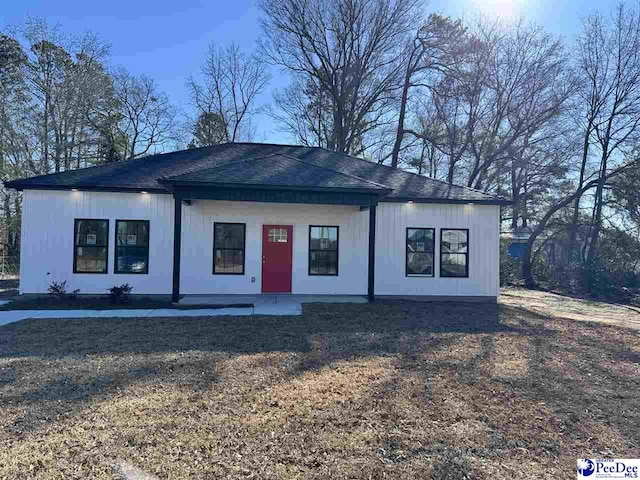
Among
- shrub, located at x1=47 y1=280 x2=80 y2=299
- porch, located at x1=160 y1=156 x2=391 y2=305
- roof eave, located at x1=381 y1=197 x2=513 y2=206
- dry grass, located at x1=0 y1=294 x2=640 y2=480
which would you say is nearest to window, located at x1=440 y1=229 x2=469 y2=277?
roof eave, located at x1=381 y1=197 x2=513 y2=206

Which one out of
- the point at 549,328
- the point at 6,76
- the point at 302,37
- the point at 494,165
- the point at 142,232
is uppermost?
the point at 302,37

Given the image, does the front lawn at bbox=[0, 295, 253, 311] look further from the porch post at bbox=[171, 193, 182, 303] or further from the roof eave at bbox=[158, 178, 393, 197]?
the roof eave at bbox=[158, 178, 393, 197]

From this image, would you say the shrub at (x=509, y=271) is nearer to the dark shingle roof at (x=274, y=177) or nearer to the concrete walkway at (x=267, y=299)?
the concrete walkway at (x=267, y=299)

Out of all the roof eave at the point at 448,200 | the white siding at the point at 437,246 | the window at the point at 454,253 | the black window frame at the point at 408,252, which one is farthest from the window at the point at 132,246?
the window at the point at 454,253

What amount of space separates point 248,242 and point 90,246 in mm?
4217

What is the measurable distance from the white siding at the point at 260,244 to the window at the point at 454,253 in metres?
2.31

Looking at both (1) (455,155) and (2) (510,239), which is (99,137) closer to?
(1) (455,155)

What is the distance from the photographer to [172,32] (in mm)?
16812

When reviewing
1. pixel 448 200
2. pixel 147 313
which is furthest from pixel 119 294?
pixel 448 200

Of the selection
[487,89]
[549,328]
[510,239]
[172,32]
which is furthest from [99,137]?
[510,239]

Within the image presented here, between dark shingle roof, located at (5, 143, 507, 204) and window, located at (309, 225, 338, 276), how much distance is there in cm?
179

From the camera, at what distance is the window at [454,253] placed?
11703 millimetres

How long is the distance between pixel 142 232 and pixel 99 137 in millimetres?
15816
